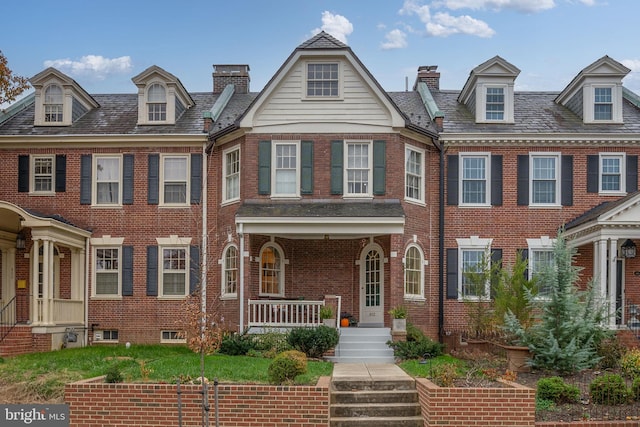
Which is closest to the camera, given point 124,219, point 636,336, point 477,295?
point 636,336

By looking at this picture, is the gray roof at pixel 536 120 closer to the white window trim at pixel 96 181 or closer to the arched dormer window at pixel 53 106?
the white window trim at pixel 96 181

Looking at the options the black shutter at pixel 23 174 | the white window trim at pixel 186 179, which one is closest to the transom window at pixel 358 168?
the white window trim at pixel 186 179

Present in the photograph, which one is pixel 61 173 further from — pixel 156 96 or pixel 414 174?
pixel 414 174

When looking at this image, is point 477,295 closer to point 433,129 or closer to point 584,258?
point 584,258

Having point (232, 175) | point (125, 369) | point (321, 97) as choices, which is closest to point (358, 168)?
point (321, 97)

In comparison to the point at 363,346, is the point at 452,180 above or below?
above

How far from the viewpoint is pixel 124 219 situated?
78.3 feet

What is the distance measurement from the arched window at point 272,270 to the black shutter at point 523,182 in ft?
25.1

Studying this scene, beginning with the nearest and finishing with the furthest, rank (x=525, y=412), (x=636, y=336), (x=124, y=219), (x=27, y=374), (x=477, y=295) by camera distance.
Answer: (x=525, y=412) → (x=27, y=374) → (x=636, y=336) → (x=477, y=295) → (x=124, y=219)

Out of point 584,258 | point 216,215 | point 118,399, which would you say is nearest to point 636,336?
point 584,258

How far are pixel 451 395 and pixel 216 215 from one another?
43.1ft

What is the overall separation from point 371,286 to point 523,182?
5729mm

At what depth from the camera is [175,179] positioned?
23.9m

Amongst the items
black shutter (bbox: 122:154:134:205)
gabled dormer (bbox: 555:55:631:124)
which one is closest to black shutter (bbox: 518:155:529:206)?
gabled dormer (bbox: 555:55:631:124)
